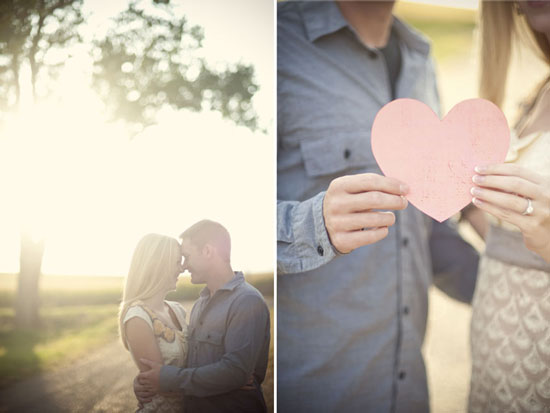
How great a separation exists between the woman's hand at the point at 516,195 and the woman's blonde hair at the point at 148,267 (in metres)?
0.84

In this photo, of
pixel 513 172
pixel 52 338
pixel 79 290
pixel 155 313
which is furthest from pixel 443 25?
pixel 52 338

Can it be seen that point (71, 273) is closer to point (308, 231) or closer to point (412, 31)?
point (308, 231)

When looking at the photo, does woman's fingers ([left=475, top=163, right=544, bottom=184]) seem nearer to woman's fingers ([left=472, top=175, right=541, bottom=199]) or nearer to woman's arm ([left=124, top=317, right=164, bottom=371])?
woman's fingers ([left=472, top=175, right=541, bottom=199])

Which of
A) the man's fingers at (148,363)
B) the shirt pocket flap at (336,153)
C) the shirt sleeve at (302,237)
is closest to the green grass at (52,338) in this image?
the man's fingers at (148,363)

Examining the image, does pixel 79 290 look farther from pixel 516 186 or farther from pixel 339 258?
pixel 516 186

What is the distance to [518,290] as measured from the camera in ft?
4.23

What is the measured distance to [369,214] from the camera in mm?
1041

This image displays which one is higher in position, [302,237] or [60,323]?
[302,237]

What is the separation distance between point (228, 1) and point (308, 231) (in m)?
0.73

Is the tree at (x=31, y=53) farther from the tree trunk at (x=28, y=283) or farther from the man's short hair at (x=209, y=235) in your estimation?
the man's short hair at (x=209, y=235)

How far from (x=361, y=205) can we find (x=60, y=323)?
83 cm

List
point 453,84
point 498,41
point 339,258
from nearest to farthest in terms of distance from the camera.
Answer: point 339,258 → point 498,41 → point 453,84

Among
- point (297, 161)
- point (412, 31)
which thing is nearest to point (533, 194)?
point (297, 161)

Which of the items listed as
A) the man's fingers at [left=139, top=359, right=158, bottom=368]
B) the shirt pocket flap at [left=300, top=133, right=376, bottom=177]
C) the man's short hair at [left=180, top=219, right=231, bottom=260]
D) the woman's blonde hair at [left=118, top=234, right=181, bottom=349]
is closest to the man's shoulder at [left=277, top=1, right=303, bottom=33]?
the shirt pocket flap at [left=300, top=133, right=376, bottom=177]
